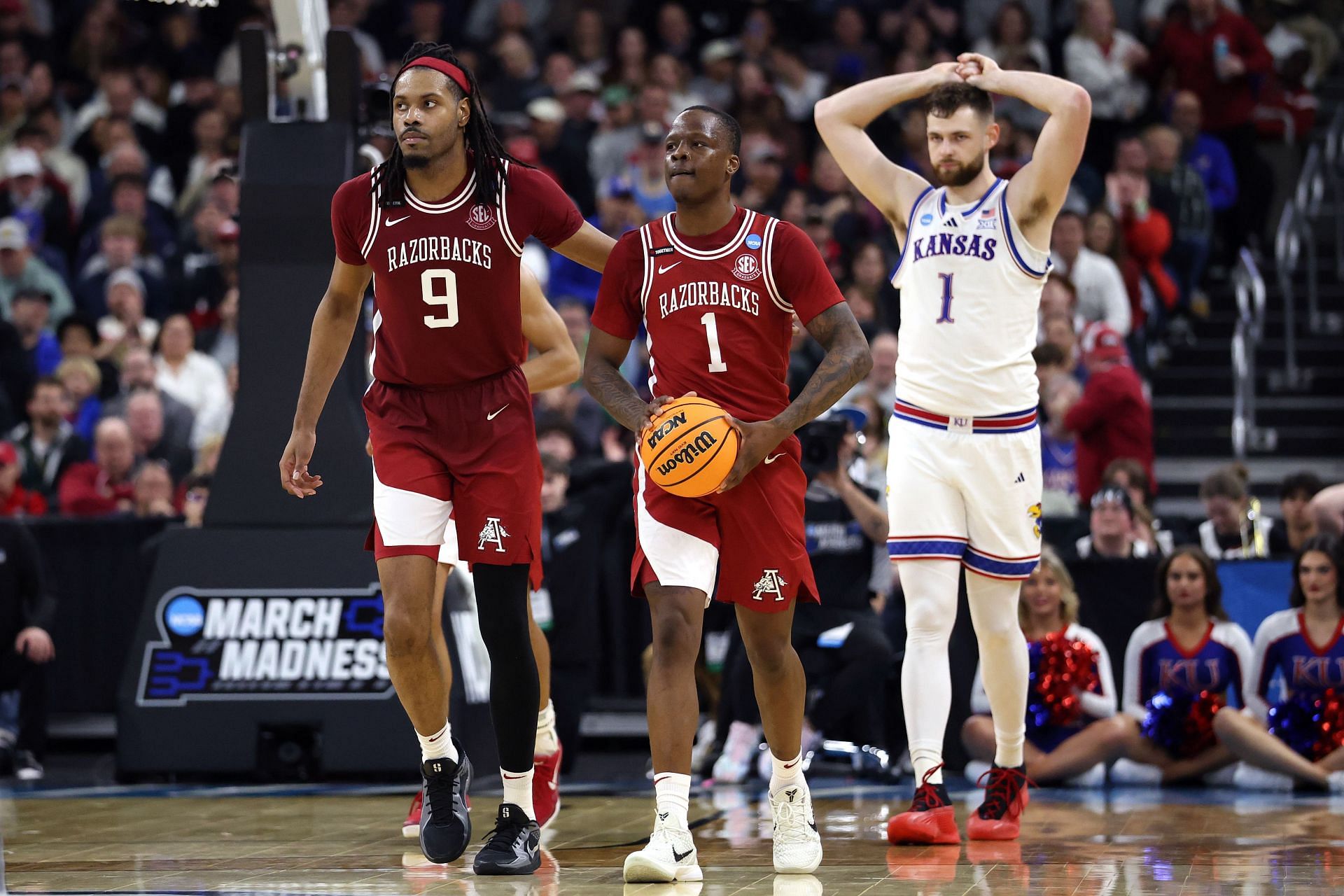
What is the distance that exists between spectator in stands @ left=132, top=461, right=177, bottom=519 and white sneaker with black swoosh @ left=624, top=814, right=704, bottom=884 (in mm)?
6500

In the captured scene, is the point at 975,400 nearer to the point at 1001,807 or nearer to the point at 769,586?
the point at 769,586

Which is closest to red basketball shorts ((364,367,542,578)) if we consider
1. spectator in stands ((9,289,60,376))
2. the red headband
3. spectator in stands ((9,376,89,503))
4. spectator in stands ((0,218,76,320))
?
the red headband

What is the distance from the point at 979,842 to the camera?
6668 millimetres

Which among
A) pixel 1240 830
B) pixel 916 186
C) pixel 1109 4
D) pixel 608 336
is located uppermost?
pixel 1109 4

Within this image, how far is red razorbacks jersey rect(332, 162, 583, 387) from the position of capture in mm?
5965

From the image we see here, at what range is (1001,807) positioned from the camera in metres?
6.85

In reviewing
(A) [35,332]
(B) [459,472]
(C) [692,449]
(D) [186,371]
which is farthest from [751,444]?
(A) [35,332]

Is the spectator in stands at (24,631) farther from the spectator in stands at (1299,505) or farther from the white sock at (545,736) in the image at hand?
the spectator in stands at (1299,505)

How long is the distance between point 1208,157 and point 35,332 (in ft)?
30.3

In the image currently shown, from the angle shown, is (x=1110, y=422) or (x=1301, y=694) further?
(x=1110, y=422)

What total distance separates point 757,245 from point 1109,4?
37.9 feet

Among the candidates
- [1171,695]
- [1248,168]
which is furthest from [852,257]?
[1171,695]

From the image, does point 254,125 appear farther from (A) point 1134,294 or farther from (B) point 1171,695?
(A) point 1134,294

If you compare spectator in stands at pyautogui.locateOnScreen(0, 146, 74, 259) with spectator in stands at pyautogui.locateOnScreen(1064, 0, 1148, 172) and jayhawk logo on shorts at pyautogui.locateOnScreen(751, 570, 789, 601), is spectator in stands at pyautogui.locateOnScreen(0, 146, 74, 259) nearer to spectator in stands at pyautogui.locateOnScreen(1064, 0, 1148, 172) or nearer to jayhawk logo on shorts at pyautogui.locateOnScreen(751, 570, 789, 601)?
spectator in stands at pyautogui.locateOnScreen(1064, 0, 1148, 172)
